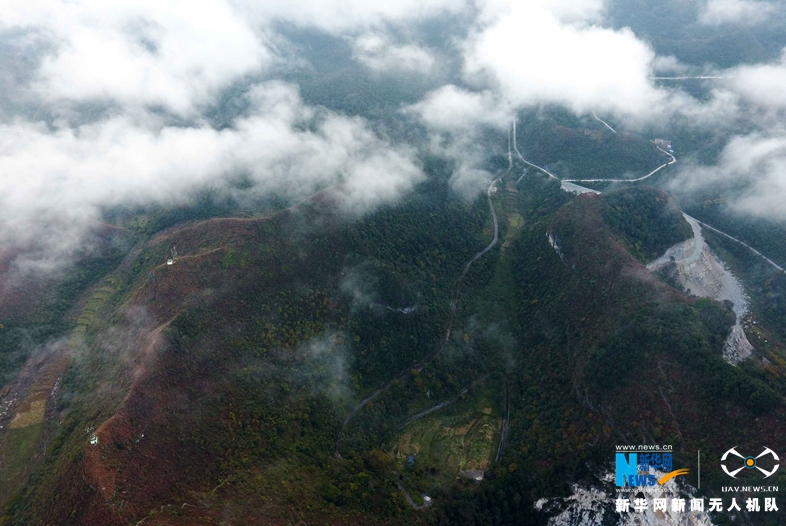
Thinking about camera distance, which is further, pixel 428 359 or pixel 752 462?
pixel 428 359

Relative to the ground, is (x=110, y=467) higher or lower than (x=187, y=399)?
lower

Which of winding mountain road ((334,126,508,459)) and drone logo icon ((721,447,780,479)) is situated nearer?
drone logo icon ((721,447,780,479))

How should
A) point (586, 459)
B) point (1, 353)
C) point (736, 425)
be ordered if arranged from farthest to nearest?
point (1, 353) < point (586, 459) < point (736, 425)

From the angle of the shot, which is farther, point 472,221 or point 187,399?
point 472,221

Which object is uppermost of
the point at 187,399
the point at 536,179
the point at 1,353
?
the point at 536,179

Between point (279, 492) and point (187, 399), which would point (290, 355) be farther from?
point (279, 492)

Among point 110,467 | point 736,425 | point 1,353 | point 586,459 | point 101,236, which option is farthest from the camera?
point 101,236

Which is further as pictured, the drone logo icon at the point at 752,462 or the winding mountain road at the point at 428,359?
the winding mountain road at the point at 428,359

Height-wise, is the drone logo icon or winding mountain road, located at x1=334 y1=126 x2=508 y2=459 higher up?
winding mountain road, located at x1=334 y1=126 x2=508 y2=459

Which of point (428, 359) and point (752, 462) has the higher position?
point (428, 359)

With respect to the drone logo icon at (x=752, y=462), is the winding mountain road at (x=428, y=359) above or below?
above

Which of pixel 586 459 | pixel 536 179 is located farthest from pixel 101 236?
pixel 536 179
